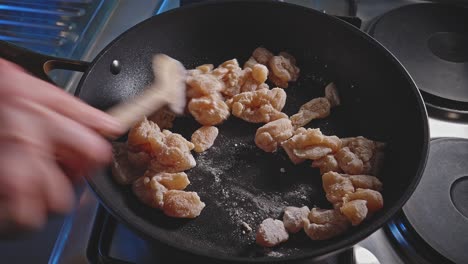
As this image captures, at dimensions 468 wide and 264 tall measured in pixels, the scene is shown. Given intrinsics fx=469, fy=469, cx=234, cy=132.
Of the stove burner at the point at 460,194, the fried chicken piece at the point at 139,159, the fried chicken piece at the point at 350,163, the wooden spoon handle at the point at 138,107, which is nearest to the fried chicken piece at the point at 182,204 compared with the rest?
the fried chicken piece at the point at 139,159

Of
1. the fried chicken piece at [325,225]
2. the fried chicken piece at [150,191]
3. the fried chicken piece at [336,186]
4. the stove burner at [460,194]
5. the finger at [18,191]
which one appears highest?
the finger at [18,191]

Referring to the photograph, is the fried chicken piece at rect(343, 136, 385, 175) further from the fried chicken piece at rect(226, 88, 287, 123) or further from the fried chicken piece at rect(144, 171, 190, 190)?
the fried chicken piece at rect(144, 171, 190, 190)

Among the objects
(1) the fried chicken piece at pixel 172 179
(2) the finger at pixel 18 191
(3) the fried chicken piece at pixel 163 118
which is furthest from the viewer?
(3) the fried chicken piece at pixel 163 118

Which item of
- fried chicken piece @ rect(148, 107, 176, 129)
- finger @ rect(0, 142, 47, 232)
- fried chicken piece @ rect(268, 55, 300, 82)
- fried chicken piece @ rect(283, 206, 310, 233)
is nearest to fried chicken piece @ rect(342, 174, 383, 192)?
fried chicken piece @ rect(283, 206, 310, 233)

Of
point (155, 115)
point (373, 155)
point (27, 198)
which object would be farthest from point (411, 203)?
point (27, 198)

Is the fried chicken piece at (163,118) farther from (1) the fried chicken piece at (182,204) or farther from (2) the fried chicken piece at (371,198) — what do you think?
(2) the fried chicken piece at (371,198)

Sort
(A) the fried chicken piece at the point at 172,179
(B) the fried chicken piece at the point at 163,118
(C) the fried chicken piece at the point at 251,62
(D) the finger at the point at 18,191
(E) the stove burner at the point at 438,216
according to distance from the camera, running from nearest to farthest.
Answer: (D) the finger at the point at 18,191, (E) the stove burner at the point at 438,216, (A) the fried chicken piece at the point at 172,179, (B) the fried chicken piece at the point at 163,118, (C) the fried chicken piece at the point at 251,62

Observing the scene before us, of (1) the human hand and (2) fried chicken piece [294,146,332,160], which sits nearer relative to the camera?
(1) the human hand
